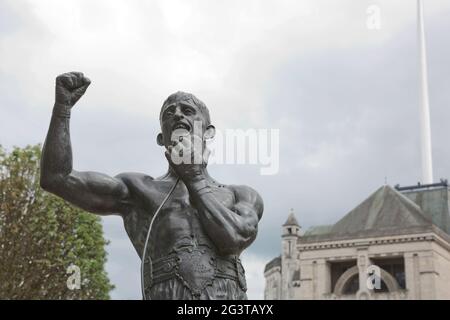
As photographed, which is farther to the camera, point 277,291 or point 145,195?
point 277,291

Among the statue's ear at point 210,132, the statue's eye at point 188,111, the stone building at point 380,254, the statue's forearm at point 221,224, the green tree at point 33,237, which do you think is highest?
the stone building at point 380,254

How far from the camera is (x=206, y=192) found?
451 cm

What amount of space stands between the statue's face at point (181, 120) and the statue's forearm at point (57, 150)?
0.66m

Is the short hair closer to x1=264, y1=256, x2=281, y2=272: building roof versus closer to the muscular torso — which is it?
the muscular torso

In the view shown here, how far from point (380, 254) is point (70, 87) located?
68549 millimetres

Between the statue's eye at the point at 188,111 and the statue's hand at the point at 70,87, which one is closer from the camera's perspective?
the statue's hand at the point at 70,87

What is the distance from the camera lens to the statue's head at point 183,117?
473 centimetres

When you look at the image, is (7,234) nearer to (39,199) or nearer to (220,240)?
(39,199)

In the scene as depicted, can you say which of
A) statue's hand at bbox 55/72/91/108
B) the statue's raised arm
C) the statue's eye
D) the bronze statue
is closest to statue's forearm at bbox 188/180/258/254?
the bronze statue

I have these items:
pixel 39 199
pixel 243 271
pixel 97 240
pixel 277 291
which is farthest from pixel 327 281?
pixel 243 271

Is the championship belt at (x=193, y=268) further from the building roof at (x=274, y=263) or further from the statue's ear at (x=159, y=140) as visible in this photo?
the building roof at (x=274, y=263)

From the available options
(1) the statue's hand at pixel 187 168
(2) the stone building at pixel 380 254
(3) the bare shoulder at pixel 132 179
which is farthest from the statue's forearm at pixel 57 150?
(2) the stone building at pixel 380 254

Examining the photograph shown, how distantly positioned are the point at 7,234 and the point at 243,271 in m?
22.8
